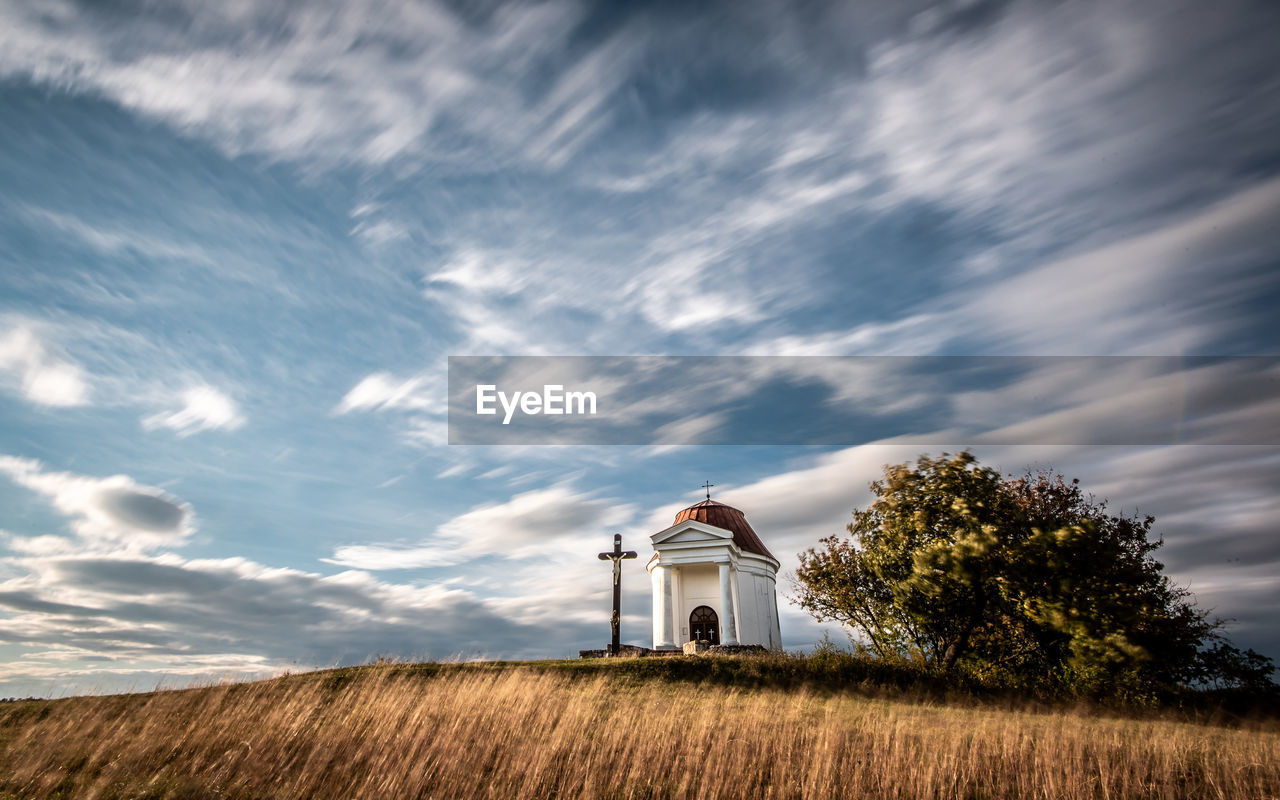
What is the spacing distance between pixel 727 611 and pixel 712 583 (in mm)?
3793

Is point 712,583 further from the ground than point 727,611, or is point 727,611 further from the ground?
point 712,583

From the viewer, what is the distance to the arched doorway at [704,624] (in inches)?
1232

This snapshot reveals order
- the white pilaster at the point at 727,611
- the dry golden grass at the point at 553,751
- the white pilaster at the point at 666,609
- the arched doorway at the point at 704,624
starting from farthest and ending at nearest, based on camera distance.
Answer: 1. the arched doorway at the point at 704,624
2. the white pilaster at the point at 666,609
3. the white pilaster at the point at 727,611
4. the dry golden grass at the point at 553,751

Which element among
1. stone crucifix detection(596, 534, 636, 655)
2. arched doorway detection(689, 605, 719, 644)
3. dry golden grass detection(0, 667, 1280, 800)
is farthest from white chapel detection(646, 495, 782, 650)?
dry golden grass detection(0, 667, 1280, 800)

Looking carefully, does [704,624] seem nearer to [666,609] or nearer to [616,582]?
[666,609]

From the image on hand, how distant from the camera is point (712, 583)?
1284 inches

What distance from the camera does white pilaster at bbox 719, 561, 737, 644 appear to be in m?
28.3

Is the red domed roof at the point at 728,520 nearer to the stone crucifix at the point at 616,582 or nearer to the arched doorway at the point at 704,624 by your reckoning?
the arched doorway at the point at 704,624

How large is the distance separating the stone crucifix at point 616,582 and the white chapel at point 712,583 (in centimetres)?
378

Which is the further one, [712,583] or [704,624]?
[712,583]

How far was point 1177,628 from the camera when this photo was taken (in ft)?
59.3

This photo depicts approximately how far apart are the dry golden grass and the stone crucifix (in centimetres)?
1129

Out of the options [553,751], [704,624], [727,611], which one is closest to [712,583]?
[704,624]

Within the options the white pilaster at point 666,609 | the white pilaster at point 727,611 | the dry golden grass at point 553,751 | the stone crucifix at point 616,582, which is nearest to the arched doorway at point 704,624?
the white pilaster at point 666,609
